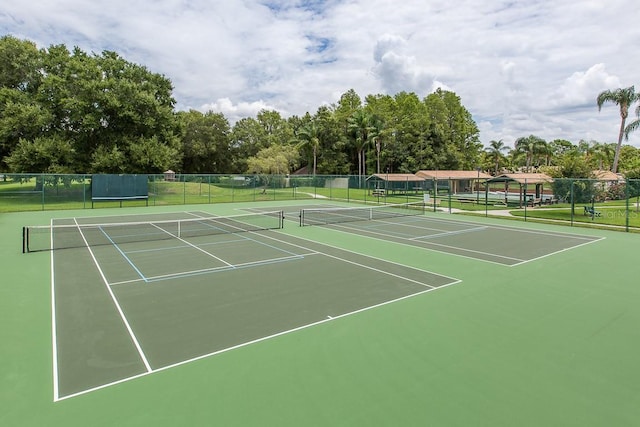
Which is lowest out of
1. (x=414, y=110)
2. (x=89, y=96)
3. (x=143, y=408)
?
(x=143, y=408)

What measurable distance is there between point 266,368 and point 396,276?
524 cm

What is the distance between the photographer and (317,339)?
5.69m

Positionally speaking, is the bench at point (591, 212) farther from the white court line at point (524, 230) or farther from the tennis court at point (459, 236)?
the tennis court at point (459, 236)

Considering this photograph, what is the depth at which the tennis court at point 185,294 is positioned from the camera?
5230 millimetres

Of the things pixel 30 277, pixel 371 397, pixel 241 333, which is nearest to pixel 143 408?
pixel 241 333

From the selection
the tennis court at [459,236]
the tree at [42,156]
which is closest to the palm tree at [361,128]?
the tennis court at [459,236]

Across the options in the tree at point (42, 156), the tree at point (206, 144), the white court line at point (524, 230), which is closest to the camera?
the white court line at point (524, 230)

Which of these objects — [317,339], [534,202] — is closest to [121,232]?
[317,339]

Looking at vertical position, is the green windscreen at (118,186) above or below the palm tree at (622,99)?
below

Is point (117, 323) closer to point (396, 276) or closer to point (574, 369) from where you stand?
point (396, 276)

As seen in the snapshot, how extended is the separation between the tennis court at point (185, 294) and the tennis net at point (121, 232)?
7.1 inches

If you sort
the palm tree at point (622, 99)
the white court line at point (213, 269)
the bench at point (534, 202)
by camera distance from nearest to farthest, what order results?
the white court line at point (213, 269) → the bench at point (534, 202) → the palm tree at point (622, 99)

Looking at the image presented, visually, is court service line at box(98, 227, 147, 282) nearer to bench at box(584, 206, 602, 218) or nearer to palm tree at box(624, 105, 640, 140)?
bench at box(584, 206, 602, 218)

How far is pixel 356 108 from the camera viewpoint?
68.5 metres
